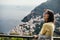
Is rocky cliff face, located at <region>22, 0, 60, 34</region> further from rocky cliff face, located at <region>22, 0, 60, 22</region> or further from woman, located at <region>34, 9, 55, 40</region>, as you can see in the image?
woman, located at <region>34, 9, 55, 40</region>

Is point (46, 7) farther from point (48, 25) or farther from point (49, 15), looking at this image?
point (48, 25)

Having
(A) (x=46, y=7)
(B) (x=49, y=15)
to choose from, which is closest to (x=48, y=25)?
(B) (x=49, y=15)

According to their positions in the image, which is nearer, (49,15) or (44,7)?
(49,15)

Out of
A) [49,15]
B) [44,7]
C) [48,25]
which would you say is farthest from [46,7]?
[48,25]

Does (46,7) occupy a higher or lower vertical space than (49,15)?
higher

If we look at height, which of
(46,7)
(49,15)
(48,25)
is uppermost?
(46,7)

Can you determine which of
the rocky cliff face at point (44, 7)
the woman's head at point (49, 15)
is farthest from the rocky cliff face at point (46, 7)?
the woman's head at point (49, 15)

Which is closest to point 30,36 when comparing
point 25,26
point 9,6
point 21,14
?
point 25,26

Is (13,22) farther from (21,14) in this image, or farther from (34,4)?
(34,4)

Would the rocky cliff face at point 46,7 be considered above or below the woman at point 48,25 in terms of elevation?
Answer: above

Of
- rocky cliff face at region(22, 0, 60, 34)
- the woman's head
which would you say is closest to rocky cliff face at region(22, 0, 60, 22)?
rocky cliff face at region(22, 0, 60, 34)

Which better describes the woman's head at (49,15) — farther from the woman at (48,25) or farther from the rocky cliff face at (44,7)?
the rocky cliff face at (44,7)

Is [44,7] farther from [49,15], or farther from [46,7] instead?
[49,15]
